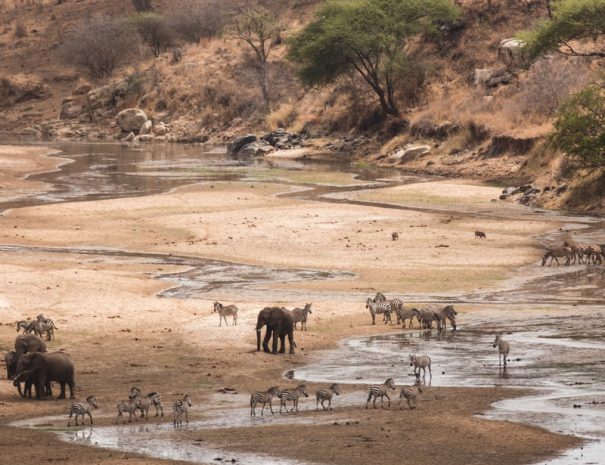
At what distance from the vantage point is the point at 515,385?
23.8 metres

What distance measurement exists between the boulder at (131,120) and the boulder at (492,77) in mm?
38760

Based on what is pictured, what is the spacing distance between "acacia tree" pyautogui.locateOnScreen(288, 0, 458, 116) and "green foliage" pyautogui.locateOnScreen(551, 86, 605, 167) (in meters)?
34.0

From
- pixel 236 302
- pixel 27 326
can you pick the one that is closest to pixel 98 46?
pixel 236 302

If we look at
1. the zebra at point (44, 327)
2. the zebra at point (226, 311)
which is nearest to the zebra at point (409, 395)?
the zebra at point (226, 311)

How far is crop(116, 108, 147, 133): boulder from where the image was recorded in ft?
381

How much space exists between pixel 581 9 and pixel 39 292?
37345 millimetres

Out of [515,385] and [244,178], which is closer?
[515,385]

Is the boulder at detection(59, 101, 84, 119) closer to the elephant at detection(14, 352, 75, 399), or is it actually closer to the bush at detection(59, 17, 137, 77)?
the bush at detection(59, 17, 137, 77)

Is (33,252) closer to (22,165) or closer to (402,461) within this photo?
(402,461)

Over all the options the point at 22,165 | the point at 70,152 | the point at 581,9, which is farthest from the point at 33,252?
the point at 70,152

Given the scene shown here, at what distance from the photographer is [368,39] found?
291 ft

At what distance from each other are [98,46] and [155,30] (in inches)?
300

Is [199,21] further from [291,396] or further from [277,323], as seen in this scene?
[291,396]

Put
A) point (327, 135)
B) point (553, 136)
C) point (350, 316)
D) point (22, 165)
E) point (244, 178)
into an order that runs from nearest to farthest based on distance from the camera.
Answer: point (350, 316), point (553, 136), point (244, 178), point (22, 165), point (327, 135)
